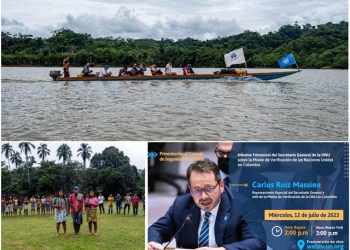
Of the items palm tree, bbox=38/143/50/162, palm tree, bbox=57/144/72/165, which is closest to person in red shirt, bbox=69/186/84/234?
palm tree, bbox=57/144/72/165

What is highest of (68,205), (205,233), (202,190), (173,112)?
(173,112)

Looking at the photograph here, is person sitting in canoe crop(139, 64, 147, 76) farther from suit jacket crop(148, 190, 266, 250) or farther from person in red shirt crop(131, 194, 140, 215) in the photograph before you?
suit jacket crop(148, 190, 266, 250)

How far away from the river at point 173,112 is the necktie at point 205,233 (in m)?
0.80

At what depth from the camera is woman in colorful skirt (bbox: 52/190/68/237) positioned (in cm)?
549

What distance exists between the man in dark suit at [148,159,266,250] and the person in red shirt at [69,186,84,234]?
2.66 feet

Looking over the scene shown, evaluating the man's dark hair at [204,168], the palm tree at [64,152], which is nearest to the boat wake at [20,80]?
the palm tree at [64,152]

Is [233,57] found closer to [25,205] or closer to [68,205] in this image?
[68,205]

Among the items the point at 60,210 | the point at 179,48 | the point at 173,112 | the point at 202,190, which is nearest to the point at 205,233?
the point at 202,190

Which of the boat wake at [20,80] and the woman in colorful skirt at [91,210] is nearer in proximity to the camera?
the woman in colorful skirt at [91,210]

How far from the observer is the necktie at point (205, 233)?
17.1 feet

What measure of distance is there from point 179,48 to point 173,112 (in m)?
0.78

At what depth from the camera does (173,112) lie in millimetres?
6516

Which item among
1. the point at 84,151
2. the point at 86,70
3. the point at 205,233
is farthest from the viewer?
the point at 86,70

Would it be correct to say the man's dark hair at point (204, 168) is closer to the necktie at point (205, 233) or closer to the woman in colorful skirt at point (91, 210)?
the necktie at point (205, 233)
